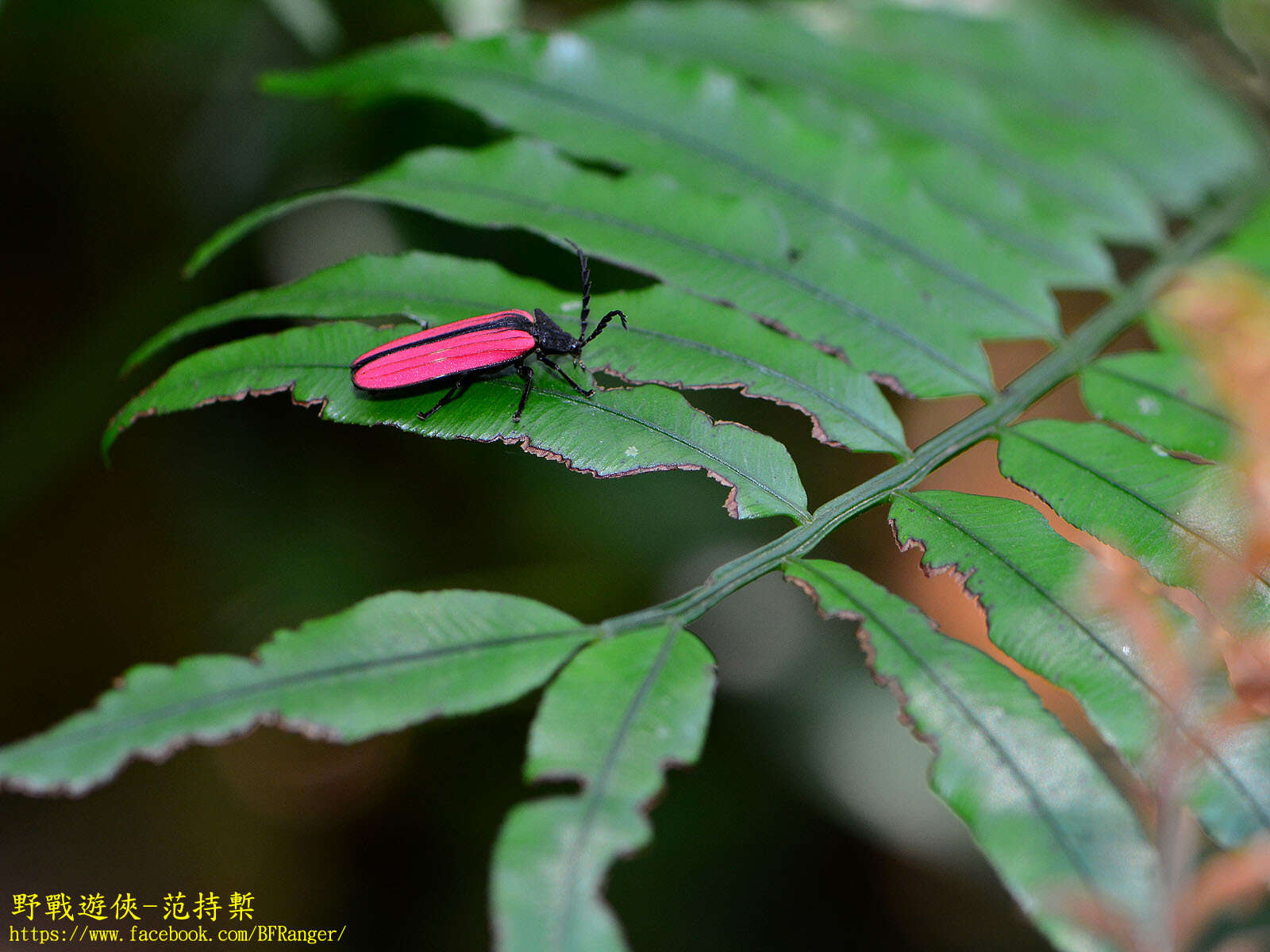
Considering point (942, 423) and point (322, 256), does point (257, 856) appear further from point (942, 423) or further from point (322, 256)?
point (942, 423)

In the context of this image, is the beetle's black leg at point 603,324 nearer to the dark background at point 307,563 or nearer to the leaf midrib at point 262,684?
the leaf midrib at point 262,684

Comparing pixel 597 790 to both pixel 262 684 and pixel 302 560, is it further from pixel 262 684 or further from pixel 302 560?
pixel 302 560

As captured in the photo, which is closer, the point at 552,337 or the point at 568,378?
the point at 568,378

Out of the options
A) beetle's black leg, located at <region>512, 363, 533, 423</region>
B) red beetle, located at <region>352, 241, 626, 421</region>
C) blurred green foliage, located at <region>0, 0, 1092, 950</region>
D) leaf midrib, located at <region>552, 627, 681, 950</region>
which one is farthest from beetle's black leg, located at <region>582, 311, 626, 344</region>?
blurred green foliage, located at <region>0, 0, 1092, 950</region>

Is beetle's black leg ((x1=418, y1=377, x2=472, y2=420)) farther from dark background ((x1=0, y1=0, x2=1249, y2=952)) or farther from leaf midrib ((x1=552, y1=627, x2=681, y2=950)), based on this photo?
dark background ((x1=0, y1=0, x2=1249, y2=952))


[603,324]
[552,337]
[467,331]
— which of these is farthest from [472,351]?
[603,324]

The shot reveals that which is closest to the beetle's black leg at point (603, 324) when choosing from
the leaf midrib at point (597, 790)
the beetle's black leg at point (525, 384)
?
the beetle's black leg at point (525, 384)
